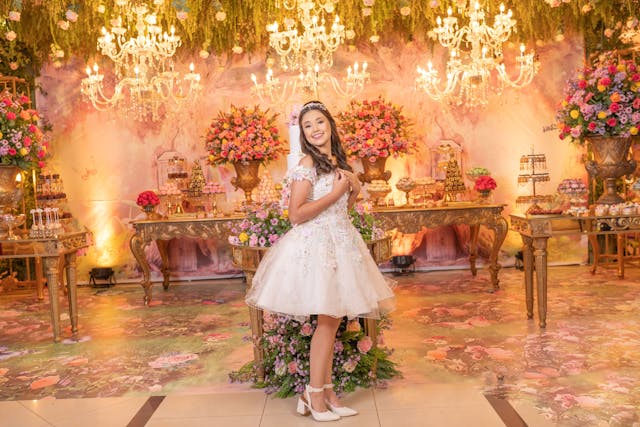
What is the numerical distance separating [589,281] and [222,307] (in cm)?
395

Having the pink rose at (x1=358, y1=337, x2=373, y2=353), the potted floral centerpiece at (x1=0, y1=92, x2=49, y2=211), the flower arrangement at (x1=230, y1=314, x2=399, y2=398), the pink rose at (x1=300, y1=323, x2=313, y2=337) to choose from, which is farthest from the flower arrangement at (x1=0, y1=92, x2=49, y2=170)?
the pink rose at (x1=358, y1=337, x2=373, y2=353)

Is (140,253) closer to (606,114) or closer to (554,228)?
(554,228)

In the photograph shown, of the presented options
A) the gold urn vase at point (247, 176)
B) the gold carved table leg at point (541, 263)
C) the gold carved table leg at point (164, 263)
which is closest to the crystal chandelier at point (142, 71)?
the gold urn vase at point (247, 176)

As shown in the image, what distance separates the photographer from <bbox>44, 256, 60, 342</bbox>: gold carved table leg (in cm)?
561

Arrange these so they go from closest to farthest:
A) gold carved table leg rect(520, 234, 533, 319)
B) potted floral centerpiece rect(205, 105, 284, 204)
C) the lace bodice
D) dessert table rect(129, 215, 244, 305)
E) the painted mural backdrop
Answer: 1. the lace bodice
2. gold carved table leg rect(520, 234, 533, 319)
3. dessert table rect(129, 215, 244, 305)
4. potted floral centerpiece rect(205, 105, 284, 204)
5. the painted mural backdrop

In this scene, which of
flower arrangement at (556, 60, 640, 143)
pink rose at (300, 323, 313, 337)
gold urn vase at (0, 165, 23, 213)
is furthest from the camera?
gold urn vase at (0, 165, 23, 213)

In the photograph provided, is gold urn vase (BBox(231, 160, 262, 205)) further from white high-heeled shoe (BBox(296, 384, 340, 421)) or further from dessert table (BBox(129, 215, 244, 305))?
white high-heeled shoe (BBox(296, 384, 340, 421))

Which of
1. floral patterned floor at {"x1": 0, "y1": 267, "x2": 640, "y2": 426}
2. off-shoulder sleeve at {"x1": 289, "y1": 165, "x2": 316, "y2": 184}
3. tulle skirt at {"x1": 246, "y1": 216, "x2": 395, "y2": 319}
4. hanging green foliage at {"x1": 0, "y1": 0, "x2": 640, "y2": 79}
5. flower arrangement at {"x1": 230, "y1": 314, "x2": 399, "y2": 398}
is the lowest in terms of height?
floral patterned floor at {"x1": 0, "y1": 267, "x2": 640, "y2": 426}

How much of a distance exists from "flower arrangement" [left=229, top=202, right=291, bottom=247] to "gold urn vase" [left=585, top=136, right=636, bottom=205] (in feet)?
9.13

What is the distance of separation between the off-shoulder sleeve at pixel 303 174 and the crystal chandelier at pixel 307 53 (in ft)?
11.0

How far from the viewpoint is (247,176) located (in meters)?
7.75

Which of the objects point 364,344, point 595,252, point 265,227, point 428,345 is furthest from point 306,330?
point 595,252

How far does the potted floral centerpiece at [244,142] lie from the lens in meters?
7.56

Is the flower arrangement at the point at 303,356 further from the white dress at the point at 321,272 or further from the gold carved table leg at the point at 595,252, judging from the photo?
the gold carved table leg at the point at 595,252
